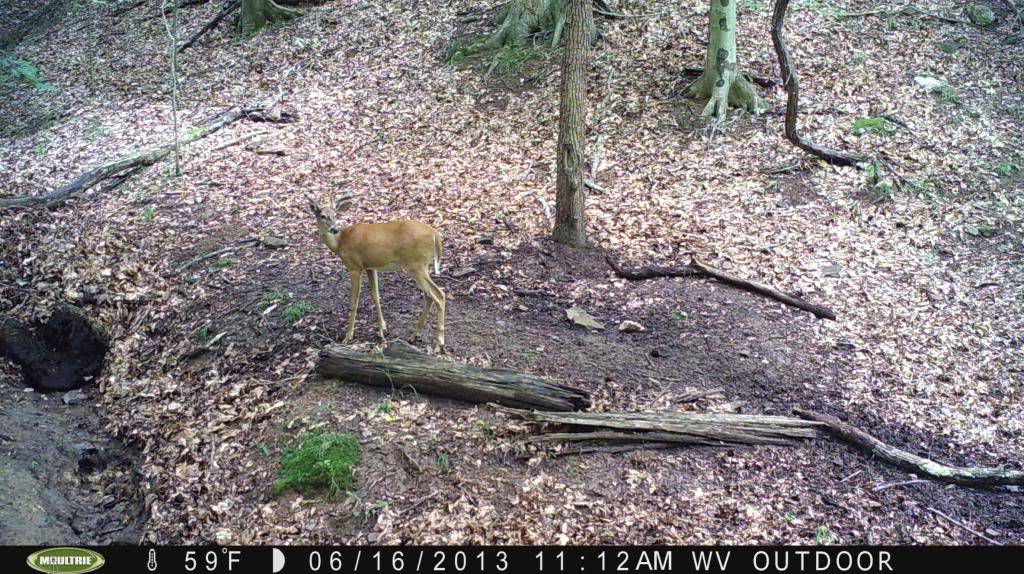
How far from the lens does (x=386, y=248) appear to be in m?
6.00

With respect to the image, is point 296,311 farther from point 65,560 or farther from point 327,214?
point 65,560

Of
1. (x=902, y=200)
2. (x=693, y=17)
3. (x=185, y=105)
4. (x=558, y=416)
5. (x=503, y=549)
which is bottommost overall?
(x=503, y=549)

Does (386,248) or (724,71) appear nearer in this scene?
(386,248)

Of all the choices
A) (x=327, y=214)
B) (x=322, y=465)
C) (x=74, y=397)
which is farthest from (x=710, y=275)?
(x=74, y=397)

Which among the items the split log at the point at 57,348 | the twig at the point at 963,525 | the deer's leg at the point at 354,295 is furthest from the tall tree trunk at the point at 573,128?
the split log at the point at 57,348

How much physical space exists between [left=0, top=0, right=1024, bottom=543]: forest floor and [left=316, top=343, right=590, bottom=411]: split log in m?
0.15

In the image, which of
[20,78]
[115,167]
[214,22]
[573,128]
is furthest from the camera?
[214,22]

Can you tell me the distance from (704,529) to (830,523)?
2.93ft

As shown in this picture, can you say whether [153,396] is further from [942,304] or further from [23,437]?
[942,304]

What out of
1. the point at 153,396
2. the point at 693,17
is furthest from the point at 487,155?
the point at 153,396

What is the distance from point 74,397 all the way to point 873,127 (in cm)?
1047

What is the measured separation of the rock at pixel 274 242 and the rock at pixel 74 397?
2540mm

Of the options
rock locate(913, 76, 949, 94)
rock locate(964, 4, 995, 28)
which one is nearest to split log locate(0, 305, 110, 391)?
rock locate(913, 76, 949, 94)

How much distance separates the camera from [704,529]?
14.8 feet
